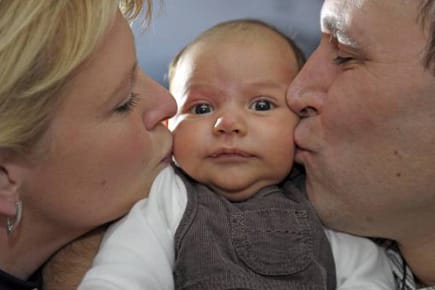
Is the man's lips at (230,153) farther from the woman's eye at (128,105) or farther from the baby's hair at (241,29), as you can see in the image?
the baby's hair at (241,29)

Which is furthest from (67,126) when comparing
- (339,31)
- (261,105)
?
(339,31)

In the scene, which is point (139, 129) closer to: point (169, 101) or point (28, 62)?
point (169, 101)

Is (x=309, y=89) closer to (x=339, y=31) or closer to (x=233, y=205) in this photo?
(x=339, y=31)

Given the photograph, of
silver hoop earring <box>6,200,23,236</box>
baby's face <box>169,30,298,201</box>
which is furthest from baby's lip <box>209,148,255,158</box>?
silver hoop earring <box>6,200,23,236</box>

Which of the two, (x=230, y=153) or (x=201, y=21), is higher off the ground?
(x=230, y=153)

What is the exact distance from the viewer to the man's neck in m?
1.50

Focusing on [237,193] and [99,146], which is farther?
[237,193]

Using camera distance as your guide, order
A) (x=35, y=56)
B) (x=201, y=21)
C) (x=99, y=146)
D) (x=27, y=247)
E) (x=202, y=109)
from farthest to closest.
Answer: (x=201, y=21)
(x=202, y=109)
(x=27, y=247)
(x=99, y=146)
(x=35, y=56)

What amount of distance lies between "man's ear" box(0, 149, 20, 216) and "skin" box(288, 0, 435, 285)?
0.62 m

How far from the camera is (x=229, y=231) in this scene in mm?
1413

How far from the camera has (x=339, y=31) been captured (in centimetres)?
146

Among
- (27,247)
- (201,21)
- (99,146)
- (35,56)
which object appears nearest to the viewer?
(35,56)

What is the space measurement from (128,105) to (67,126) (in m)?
0.16

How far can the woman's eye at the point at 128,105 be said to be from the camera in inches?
55.8
